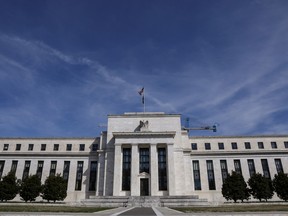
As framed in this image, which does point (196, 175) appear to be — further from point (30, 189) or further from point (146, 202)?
point (30, 189)

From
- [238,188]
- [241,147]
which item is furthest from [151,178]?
[241,147]

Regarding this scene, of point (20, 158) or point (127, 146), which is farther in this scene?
point (20, 158)

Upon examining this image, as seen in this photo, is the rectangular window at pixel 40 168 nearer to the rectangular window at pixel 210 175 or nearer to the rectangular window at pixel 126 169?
the rectangular window at pixel 126 169

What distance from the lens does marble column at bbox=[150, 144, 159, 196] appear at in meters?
47.6

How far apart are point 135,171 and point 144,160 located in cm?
339

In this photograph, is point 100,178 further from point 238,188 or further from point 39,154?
point 238,188

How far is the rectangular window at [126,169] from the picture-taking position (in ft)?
164

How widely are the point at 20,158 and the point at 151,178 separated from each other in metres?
32.0

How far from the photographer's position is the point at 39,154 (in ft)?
186

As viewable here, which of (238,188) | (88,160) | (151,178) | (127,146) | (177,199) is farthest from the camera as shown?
(88,160)

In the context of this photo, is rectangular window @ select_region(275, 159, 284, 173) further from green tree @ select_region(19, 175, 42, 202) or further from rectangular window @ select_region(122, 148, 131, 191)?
green tree @ select_region(19, 175, 42, 202)

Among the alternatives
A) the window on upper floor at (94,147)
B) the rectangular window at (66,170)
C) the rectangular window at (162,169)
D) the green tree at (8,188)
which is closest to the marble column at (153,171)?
the rectangular window at (162,169)

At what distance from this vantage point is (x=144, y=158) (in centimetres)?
5181

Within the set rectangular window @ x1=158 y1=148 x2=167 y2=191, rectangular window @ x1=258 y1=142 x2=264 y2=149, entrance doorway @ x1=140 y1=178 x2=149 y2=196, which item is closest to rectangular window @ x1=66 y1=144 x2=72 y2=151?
entrance doorway @ x1=140 y1=178 x2=149 y2=196
